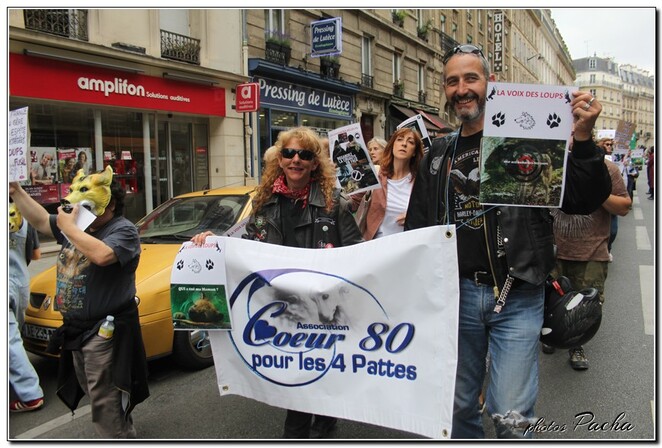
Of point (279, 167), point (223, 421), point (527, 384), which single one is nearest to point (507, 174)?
point (527, 384)

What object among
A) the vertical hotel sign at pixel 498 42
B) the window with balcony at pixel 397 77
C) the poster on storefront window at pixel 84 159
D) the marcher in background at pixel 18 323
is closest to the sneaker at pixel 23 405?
the marcher in background at pixel 18 323

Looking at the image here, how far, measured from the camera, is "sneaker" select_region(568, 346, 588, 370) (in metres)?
4.53

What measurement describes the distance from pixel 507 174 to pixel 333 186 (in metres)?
1.17

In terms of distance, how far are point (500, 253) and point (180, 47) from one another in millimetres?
12798

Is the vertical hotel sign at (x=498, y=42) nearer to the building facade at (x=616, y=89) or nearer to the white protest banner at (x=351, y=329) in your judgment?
the white protest banner at (x=351, y=329)

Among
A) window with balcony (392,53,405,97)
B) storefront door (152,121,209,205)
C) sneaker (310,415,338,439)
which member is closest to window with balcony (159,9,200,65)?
storefront door (152,121,209,205)

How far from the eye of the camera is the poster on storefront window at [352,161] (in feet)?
14.7

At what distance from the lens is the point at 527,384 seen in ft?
7.58

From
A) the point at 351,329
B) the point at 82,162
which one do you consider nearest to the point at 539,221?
the point at 351,329

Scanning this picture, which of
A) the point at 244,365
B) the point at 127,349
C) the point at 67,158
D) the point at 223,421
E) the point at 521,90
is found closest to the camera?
the point at 521,90

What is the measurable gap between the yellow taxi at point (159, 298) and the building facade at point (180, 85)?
4696mm

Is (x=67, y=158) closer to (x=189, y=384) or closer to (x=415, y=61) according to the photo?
(x=189, y=384)

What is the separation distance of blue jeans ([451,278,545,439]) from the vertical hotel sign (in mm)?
34709

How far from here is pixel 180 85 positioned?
13375mm
